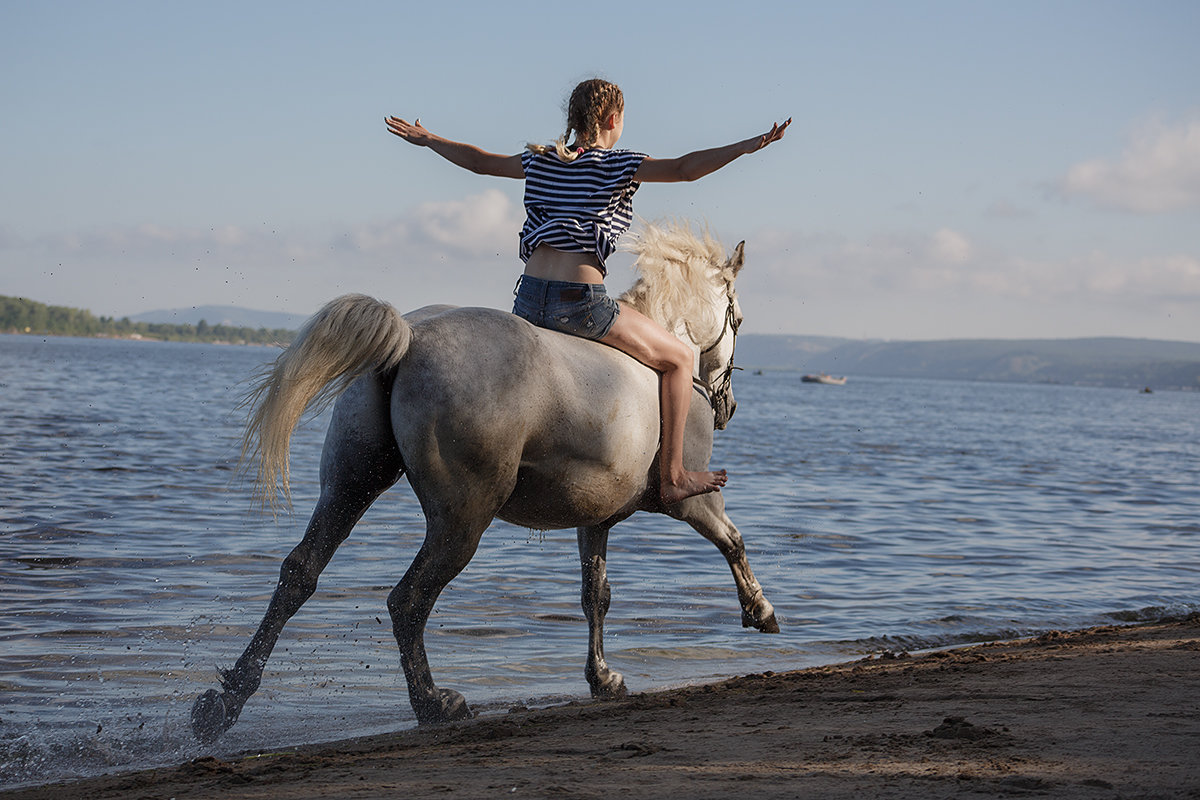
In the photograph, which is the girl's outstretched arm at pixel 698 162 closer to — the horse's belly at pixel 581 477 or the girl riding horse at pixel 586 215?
the girl riding horse at pixel 586 215

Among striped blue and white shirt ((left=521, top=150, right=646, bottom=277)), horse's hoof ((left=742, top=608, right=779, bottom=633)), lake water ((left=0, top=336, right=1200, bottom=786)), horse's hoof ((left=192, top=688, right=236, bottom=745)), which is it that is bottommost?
lake water ((left=0, top=336, right=1200, bottom=786))

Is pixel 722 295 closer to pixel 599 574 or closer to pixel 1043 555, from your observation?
pixel 599 574

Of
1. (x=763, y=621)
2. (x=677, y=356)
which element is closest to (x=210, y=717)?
(x=677, y=356)

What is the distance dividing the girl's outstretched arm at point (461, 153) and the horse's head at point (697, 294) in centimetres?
89

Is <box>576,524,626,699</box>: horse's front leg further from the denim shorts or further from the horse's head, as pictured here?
the denim shorts

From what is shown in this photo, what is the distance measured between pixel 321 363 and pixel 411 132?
1.74 meters

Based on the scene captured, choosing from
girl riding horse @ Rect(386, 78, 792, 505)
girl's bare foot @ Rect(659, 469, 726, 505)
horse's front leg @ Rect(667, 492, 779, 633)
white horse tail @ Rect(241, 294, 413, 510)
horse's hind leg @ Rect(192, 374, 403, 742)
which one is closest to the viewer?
white horse tail @ Rect(241, 294, 413, 510)

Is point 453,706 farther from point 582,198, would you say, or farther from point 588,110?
point 588,110

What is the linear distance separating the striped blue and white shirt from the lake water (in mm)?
2641

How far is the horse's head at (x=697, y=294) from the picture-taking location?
603cm

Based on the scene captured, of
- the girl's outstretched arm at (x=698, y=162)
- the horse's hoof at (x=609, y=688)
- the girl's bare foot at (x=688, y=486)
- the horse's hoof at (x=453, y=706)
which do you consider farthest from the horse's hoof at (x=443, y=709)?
the girl's outstretched arm at (x=698, y=162)

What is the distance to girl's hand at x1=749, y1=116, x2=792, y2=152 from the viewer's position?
15.6 feet

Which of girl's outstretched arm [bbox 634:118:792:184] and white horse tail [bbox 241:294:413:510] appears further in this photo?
girl's outstretched arm [bbox 634:118:792:184]

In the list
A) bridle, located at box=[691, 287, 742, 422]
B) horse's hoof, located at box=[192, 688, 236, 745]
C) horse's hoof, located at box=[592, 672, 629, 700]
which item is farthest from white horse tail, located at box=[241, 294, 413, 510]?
bridle, located at box=[691, 287, 742, 422]
